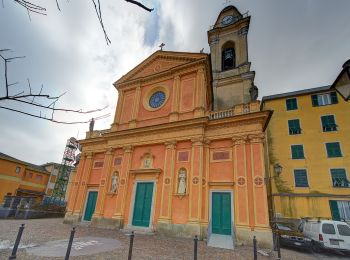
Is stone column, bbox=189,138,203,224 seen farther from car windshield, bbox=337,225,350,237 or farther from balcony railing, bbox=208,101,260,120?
car windshield, bbox=337,225,350,237

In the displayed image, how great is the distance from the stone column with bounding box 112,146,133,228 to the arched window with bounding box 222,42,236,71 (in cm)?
1488

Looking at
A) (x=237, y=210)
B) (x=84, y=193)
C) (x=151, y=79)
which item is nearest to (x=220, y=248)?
(x=237, y=210)

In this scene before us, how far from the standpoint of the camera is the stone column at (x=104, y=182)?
14500 mm

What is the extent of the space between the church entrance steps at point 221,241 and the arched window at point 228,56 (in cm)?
1763

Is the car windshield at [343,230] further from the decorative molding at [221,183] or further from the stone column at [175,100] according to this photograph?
the stone column at [175,100]

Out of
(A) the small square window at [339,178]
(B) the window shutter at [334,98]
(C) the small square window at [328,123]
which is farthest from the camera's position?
(B) the window shutter at [334,98]

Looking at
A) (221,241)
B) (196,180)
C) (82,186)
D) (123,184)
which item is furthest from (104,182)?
(221,241)

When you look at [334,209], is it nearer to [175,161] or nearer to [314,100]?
[314,100]

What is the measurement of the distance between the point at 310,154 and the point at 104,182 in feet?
65.5

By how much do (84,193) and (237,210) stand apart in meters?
12.2

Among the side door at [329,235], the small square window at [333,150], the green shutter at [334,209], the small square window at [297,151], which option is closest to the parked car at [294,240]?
the side door at [329,235]

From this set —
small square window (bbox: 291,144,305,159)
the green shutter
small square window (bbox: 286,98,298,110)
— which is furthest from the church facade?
the green shutter

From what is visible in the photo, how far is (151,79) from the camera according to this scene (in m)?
17.6

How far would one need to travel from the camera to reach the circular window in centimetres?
1667
